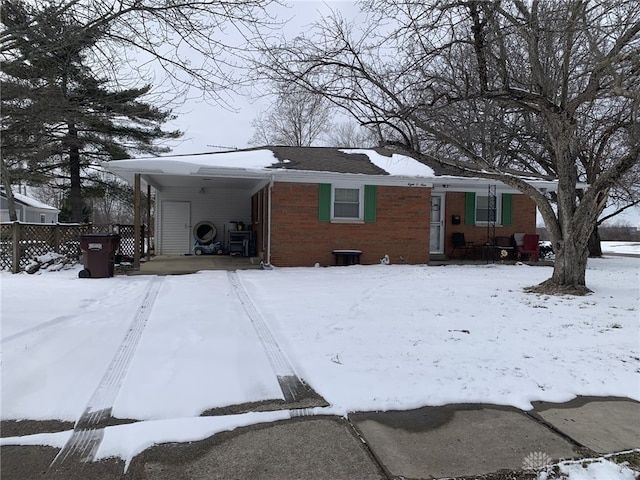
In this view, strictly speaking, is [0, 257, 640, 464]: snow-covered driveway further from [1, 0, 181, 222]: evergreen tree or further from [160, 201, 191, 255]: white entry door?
[160, 201, 191, 255]: white entry door

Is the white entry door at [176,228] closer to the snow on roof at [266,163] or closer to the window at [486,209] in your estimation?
the snow on roof at [266,163]

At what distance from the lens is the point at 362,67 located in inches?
354

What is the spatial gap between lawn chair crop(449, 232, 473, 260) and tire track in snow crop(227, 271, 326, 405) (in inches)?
390

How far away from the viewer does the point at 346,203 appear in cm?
1309

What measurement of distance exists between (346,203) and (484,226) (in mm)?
5466

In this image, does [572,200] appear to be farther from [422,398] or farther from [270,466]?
[270,466]

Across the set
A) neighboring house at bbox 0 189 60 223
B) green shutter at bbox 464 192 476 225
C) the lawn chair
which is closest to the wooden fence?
the lawn chair

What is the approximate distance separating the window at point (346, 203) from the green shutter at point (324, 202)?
9.4 inches

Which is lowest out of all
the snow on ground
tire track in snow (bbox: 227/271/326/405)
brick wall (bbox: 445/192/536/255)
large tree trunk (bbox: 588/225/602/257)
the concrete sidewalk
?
the concrete sidewalk

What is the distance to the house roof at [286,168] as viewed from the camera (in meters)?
11.3

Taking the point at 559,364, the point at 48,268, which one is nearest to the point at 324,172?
the point at 48,268

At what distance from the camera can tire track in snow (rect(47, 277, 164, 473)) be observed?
109 inches

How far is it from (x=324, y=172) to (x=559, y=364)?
8.90m

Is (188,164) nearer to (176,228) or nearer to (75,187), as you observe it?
(176,228)
